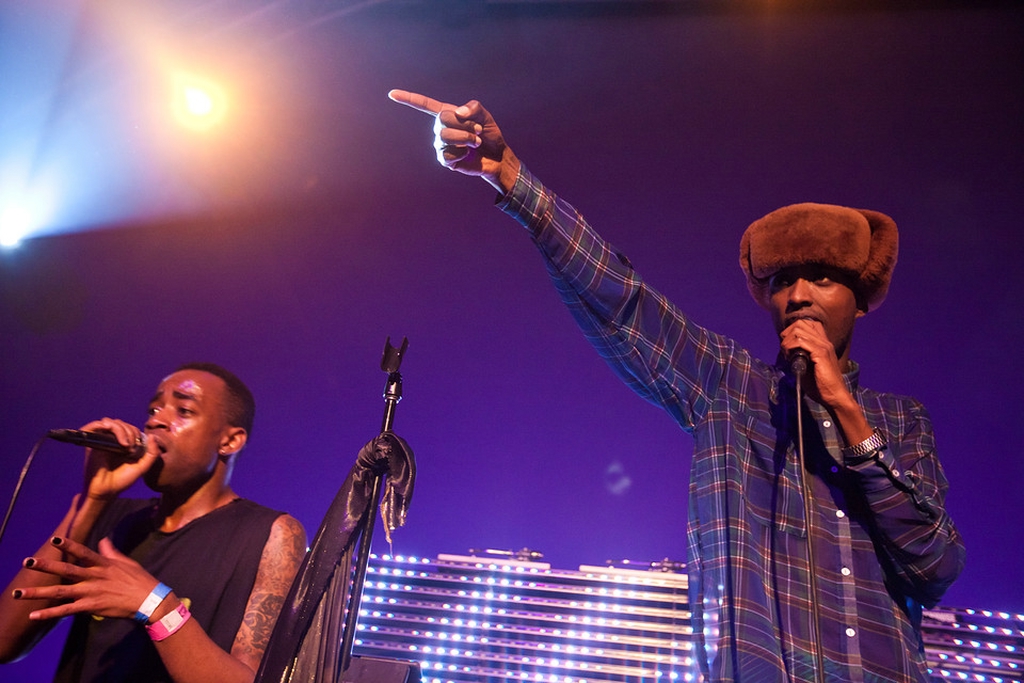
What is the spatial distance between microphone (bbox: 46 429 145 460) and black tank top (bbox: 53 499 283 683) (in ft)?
0.82

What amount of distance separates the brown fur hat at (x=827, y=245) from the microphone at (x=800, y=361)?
0.45m

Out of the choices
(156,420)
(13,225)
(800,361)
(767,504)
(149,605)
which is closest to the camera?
(800,361)

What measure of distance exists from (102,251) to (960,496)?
15.6 feet

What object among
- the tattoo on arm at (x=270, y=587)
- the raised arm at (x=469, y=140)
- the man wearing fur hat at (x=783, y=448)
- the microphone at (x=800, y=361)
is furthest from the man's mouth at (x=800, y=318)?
the tattoo on arm at (x=270, y=587)

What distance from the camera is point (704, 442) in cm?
187

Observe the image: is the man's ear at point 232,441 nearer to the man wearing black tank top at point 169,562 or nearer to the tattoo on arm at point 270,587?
the man wearing black tank top at point 169,562

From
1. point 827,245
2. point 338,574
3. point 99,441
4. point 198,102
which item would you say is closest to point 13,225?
point 198,102

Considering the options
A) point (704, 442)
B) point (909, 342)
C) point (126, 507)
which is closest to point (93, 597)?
point (126, 507)

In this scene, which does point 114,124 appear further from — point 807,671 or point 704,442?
point 807,671

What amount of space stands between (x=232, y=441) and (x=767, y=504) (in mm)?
1934

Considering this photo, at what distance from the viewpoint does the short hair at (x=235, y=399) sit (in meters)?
2.78

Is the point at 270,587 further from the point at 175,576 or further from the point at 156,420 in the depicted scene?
the point at 156,420

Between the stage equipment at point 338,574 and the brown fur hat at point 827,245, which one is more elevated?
the brown fur hat at point 827,245

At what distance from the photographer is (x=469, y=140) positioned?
1608mm
